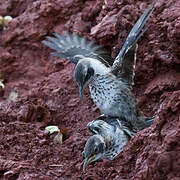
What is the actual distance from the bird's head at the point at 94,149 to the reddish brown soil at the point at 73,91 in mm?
90

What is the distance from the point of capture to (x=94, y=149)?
143 inches

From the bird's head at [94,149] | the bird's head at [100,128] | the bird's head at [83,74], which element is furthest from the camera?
the bird's head at [83,74]

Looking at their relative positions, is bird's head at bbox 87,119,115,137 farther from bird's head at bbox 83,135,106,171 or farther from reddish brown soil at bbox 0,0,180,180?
reddish brown soil at bbox 0,0,180,180

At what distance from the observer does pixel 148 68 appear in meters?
4.77

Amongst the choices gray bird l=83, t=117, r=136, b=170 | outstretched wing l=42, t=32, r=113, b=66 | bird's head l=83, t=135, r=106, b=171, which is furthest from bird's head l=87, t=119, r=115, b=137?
outstretched wing l=42, t=32, r=113, b=66

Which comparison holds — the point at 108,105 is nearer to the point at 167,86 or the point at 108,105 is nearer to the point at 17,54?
the point at 167,86

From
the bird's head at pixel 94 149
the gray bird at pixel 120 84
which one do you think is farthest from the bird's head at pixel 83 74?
the bird's head at pixel 94 149

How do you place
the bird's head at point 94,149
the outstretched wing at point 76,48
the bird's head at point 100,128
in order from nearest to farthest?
the bird's head at point 94,149 < the bird's head at point 100,128 < the outstretched wing at point 76,48

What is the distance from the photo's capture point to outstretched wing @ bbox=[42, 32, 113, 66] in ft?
16.6

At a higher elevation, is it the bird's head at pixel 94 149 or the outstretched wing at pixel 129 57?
the outstretched wing at pixel 129 57

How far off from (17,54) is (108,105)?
8.08 feet

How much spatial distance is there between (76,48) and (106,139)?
1.62 m

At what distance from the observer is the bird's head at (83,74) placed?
4.12m

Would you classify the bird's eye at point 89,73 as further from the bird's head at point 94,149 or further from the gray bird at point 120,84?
the bird's head at point 94,149
